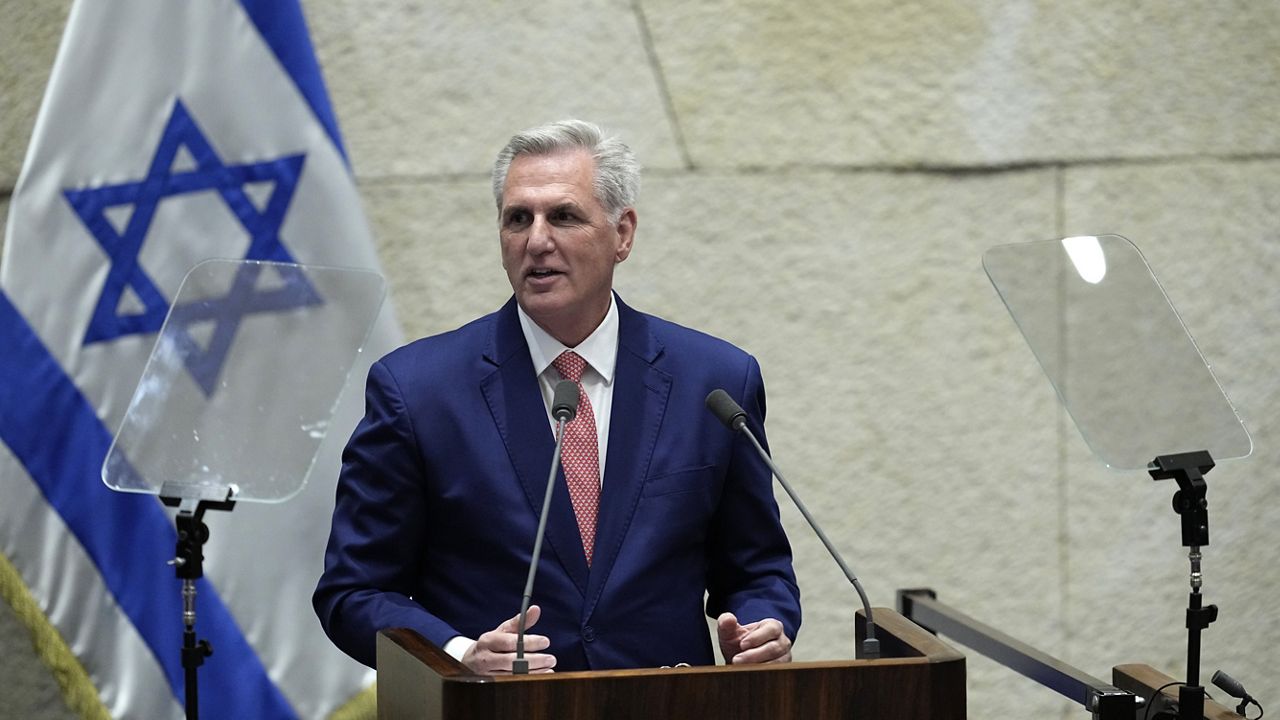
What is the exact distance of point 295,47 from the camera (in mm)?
2961

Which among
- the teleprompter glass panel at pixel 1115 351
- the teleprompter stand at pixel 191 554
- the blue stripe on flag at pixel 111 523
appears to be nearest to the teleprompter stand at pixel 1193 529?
the teleprompter glass panel at pixel 1115 351

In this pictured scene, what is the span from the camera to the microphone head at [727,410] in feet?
6.49

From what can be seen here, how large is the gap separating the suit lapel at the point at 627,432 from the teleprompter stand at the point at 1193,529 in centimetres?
81

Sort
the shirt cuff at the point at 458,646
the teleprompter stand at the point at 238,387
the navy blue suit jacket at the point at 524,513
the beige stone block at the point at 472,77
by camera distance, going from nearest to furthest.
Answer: the shirt cuff at the point at 458,646 < the navy blue suit jacket at the point at 524,513 < the teleprompter stand at the point at 238,387 < the beige stone block at the point at 472,77

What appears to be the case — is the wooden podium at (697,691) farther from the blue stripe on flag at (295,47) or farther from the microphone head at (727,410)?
the blue stripe on flag at (295,47)

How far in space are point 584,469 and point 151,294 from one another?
3.46 feet

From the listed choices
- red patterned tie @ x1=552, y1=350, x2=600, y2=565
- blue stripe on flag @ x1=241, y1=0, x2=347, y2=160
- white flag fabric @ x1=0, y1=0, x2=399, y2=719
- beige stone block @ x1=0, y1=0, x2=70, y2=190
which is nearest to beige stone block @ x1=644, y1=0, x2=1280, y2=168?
blue stripe on flag @ x1=241, y1=0, x2=347, y2=160

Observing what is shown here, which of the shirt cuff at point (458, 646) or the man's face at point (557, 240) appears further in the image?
the man's face at point (557, 240)

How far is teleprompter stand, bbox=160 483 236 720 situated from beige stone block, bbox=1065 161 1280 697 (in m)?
2.29

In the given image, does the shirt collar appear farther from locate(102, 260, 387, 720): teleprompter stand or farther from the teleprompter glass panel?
the teleprompter glass panel

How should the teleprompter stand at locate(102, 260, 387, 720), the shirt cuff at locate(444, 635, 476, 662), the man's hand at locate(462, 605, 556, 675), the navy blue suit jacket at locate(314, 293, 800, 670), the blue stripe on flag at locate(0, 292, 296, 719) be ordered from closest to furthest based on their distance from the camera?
the man's hand at locate(462, 605, 556, 675)
the shirt cuff at locate(444, 635, 476, 662)
the navy blue suit jacket at locate(314, 293, 800, 670)
the teleprompter stand at locate(102, 260, 387, 720)
the blue stripe on flag at locate(0, 292, 296, 719)

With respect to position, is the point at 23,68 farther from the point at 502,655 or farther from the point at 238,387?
the point at 502,655

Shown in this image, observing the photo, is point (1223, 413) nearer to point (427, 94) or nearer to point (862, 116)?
point (862, 116)

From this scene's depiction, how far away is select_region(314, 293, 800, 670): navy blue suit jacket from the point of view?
2174 millimetres
